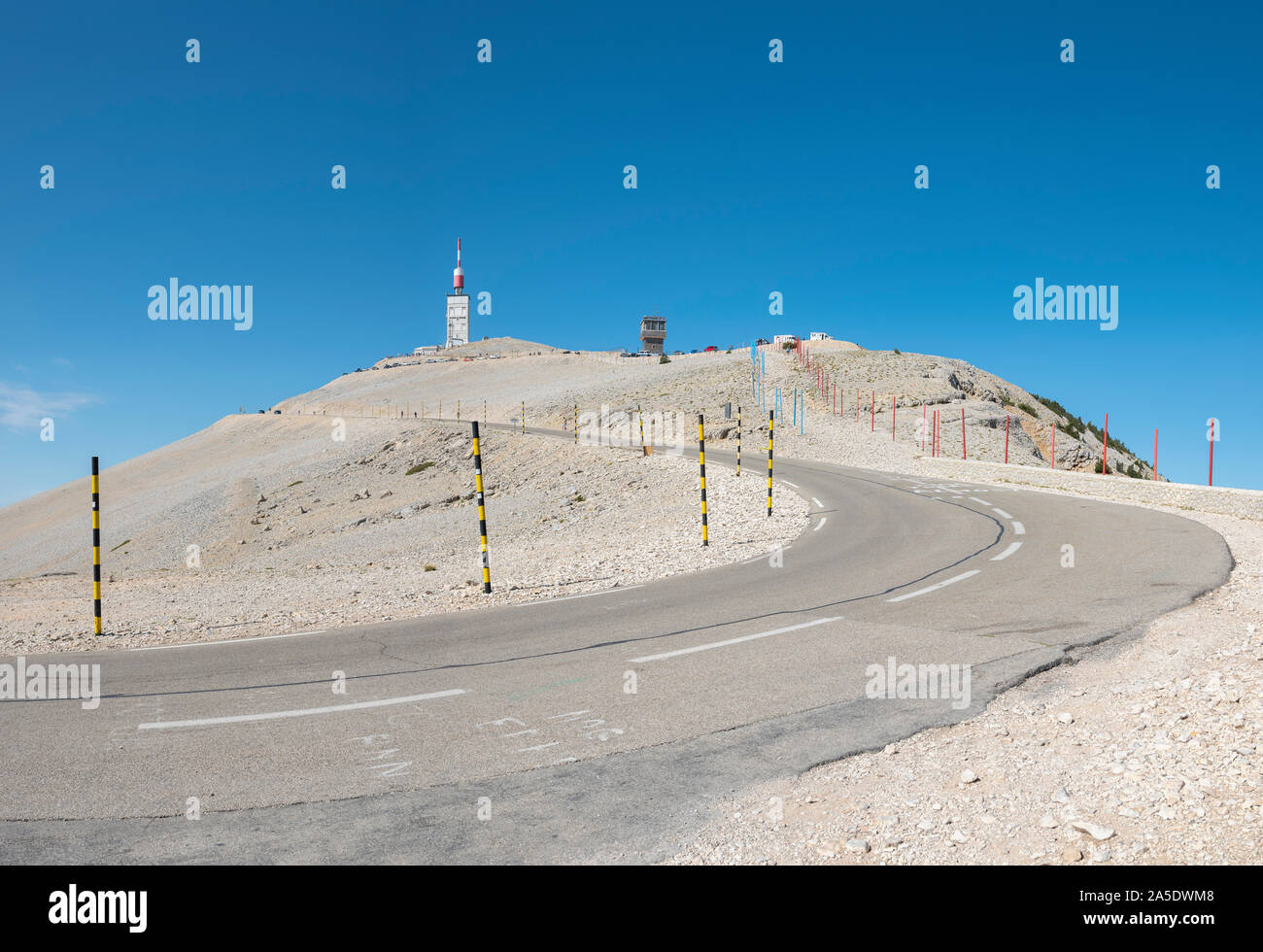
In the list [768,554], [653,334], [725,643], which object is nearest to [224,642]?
[725,643]

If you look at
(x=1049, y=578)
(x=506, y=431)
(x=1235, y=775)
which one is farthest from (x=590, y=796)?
(x=506, y=431)

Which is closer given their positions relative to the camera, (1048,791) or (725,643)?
(1048,791)

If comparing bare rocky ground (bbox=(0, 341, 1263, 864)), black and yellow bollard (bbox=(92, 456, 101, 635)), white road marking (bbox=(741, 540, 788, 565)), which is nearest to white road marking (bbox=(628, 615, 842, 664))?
bare rocky ground (bbox=(0, 341, 1263, 864))

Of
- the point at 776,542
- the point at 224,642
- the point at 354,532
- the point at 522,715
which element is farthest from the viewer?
the point at 354,532

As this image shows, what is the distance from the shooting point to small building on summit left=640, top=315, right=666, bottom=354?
4444 inches

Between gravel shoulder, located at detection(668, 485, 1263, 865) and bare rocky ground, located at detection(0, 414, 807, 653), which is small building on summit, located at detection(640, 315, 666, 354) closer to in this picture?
bare rocky ground, located at detection(0, 414, 807, 653)

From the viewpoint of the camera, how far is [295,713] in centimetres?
580

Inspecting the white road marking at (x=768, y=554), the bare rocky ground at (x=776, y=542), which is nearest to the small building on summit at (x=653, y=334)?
the bare rocky ground at (x=776, y=542)

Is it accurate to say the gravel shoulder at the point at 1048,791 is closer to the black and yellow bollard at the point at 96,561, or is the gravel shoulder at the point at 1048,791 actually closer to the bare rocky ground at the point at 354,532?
the bare rocky ground at the point at 354,532

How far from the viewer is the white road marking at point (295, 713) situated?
560 centimetres

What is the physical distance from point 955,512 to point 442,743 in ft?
51.5

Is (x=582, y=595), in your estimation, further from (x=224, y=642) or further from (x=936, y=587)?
(x=936, y=587)

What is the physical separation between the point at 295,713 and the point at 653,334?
361 ft

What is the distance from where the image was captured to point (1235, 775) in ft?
13.6
